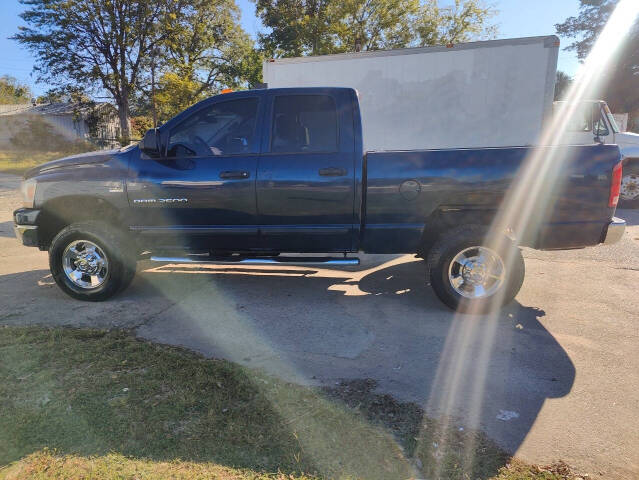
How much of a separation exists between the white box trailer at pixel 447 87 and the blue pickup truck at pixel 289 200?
15.1 feet

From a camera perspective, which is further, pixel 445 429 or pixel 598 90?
pixel 598 90

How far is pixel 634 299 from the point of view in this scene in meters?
4.65

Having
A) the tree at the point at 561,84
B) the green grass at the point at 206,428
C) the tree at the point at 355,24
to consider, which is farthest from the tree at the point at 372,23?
the green grass at the point at 206,428

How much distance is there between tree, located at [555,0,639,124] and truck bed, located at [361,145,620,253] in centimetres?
3592

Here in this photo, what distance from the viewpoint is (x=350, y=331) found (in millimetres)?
3842

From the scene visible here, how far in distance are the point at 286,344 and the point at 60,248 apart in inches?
102

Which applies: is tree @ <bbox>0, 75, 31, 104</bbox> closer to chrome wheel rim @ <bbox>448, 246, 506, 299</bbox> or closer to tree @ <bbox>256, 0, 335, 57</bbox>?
tree @ <bbox>256, 0, 335, 57</bbox>

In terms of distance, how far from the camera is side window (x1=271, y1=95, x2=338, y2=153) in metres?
4.25

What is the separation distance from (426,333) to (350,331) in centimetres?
66

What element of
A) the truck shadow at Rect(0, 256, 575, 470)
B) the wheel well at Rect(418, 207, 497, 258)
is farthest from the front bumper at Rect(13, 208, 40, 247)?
the wheel well at Rect(418, 207, 497, 258)

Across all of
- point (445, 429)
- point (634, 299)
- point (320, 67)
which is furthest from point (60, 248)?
point (320, 67)

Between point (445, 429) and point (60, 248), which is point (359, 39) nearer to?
point (60, 248)

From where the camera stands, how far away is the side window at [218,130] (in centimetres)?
432

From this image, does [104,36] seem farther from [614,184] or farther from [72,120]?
[614,184]
